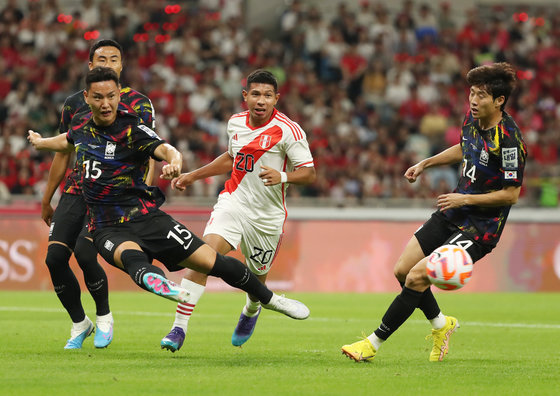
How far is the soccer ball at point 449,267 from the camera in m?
7.34

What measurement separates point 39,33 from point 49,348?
48.1 ft

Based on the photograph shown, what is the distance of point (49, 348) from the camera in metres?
8.25

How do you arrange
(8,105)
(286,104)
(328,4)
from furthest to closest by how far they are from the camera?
1. (328,4)
2. (286,104)
3. (8,105)

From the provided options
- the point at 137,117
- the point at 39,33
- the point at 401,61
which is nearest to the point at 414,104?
the point at 401,61

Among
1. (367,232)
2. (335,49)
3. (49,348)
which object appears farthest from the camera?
(335,49)

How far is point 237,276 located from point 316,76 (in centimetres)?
1645

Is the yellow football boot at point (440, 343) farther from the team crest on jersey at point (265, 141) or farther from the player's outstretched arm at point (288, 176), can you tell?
the team crest on jersey at point (265, 141)

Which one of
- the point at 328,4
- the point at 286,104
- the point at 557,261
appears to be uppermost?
the point at 328,4

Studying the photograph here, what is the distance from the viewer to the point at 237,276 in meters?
7.55

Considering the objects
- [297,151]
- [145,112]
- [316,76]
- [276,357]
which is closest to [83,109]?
[145,112]

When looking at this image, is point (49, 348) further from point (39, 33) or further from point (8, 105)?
point (39, 33)

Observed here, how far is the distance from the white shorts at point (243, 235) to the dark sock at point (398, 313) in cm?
168

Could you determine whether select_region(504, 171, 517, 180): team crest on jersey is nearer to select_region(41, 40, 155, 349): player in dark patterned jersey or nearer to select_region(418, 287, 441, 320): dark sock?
select_region(418, 287, 441, 320): dark sock

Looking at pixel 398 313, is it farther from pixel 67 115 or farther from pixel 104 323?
pixel 67 115
